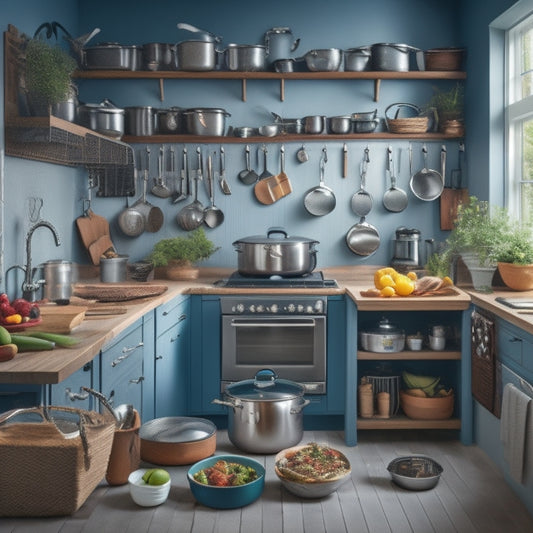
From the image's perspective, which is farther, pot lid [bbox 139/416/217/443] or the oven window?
the oven window

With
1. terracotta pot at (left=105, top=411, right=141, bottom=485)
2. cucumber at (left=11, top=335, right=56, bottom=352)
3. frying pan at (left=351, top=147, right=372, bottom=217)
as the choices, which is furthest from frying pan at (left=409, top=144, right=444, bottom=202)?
cucumber at (left=11, top=335, right=56, bottom=352)

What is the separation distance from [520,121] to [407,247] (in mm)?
1019

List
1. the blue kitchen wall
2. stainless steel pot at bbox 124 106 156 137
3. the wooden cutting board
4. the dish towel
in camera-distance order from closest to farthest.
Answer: the wooden cutting board, the dish towel, stainless steel pot at bbox 124 106 156 137, the blue kitchen wall

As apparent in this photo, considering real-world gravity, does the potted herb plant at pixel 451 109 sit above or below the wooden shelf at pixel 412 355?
above

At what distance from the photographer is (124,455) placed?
Answer: 122 inches

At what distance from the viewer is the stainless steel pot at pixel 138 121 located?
4762 mm

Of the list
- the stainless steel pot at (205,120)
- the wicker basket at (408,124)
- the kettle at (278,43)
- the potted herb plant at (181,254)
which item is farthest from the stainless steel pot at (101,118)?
the wicker basket at (408,124)

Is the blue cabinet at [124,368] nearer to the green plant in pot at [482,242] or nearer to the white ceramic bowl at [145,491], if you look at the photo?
the white ceramic bowl at [145,491]

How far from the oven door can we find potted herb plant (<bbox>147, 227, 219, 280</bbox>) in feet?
1.83

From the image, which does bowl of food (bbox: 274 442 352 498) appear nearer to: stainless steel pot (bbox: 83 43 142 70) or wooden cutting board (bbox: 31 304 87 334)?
wooden cutting board (bbox: 31 304 87 334)

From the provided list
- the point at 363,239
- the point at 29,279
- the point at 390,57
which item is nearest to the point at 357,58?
the point at 390,57

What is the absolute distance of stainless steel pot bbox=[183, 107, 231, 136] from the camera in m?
4.71

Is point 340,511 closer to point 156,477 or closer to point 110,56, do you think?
point 156,477

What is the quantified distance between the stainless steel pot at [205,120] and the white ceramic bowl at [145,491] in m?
2.36
